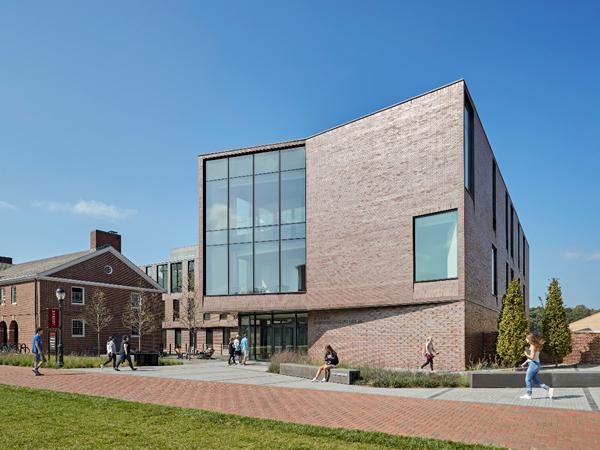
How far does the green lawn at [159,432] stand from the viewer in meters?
9.02

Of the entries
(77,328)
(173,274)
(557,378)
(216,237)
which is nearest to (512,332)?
(557,378)

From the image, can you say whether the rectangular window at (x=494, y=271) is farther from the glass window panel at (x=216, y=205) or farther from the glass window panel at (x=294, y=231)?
the glass window panel at (x=216, y=205)

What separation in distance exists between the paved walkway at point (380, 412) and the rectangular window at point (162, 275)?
53.7 meters

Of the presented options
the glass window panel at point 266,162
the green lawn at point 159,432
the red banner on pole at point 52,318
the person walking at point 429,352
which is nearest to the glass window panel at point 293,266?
the glass window panel at point 266,162

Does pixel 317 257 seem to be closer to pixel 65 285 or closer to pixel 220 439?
pixel 220 439

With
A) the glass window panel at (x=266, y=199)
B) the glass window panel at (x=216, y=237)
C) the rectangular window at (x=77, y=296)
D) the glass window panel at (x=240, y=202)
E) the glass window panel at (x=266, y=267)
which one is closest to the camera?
the glass window panel at (x=266, y=267)

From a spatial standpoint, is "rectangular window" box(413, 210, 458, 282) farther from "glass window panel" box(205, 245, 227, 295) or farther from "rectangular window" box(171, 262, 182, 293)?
"rectangular window" box(171, 262, 182, 293)

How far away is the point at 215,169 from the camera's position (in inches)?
1293

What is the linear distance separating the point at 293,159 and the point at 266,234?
435cm

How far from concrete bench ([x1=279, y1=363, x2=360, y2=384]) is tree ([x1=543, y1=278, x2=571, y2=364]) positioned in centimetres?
1285

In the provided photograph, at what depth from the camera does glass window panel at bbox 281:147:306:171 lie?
100 feet

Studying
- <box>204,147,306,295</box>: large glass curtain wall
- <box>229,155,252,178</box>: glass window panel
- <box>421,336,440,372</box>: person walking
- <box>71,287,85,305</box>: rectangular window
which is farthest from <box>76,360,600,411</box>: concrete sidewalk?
<box>71,287,85,305</box>: rectangular window

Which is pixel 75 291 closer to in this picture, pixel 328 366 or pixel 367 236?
pixel 367 236

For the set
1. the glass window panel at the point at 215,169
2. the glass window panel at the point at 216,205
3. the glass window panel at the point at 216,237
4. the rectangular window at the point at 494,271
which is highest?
the glass window panel at the point at 215,169
